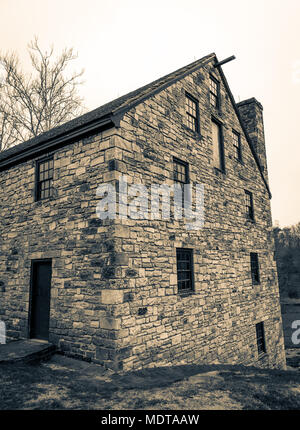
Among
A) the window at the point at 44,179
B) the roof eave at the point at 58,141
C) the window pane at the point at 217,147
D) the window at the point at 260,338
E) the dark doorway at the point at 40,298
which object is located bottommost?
the window at the point at 260,338

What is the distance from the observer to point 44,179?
29.8 feet

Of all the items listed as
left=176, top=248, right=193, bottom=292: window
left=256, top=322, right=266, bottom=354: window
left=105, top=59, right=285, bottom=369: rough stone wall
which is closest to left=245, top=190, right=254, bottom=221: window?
left=105, top=59, right=285, bottom=369: rough stone wall

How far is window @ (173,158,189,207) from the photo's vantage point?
9.07 meters

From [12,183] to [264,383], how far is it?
30.4 feet

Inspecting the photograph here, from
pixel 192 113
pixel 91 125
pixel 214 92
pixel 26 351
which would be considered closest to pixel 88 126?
pixel 91 125

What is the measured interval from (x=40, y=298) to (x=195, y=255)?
191 inches

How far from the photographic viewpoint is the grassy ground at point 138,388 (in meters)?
4.69

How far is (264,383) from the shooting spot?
19.4 ft

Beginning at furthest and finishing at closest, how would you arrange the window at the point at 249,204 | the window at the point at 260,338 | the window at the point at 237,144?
1. the window at the point at 249,204
2. the window at the point at 237,144
3. the window at the point at 260,338

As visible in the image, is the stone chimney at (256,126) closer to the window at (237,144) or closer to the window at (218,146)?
the window at (237,144)

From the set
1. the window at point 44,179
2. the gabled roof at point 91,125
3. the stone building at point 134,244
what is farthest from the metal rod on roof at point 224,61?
the window at point 44,179

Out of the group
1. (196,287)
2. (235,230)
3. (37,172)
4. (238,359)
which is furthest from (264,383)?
(37,172)

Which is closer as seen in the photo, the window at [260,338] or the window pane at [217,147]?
the window pane at [217,147]

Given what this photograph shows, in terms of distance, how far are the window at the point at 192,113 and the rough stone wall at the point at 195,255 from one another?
0.29 meters
